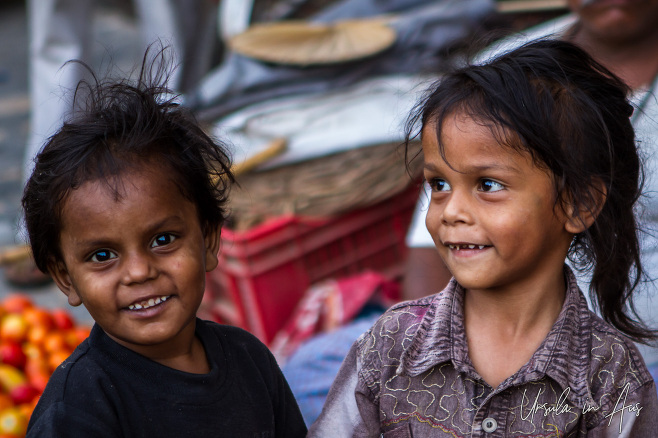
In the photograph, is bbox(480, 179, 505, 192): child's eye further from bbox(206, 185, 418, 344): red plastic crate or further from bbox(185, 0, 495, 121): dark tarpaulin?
bbox(185, 0, 495, 121): dark tarpaulin

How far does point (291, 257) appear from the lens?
2779 millimetres

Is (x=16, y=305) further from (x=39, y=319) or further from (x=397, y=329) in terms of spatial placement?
(x=397, y=329)

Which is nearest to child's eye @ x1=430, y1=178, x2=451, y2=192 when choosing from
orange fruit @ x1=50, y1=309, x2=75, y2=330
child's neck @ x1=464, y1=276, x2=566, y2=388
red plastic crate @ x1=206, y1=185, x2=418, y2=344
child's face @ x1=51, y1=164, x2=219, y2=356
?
child's neck @ x1=464, y1=276, x2=566, y2=388

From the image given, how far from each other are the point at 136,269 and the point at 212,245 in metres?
0.26

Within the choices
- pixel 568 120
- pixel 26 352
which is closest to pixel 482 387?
pixel 568 120

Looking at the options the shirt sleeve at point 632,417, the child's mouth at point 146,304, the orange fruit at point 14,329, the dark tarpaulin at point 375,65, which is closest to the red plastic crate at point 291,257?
the orange fruit at point 14,329

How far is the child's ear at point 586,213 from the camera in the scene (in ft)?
4.49

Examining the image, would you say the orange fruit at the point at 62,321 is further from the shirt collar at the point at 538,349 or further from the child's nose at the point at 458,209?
the child's nose at the point at 458,209

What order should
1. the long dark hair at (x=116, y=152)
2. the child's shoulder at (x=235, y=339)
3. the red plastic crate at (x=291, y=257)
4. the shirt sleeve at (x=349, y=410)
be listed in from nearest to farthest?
1. the long dark hair at (x=116, y=152)
2. the shirt sleeve at (x=349, y=410)
3. the child's shoulder at (x=235, y=339)
4. the red plastic crate at (x=291, y=257)

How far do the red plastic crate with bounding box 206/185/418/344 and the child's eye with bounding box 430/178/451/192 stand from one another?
1.25m

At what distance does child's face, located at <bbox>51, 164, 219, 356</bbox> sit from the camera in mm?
1306

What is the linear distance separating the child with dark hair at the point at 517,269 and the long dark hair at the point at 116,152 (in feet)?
1.53

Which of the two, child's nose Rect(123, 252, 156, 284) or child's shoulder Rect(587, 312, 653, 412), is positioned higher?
child's nose Rect(123, 252, 156, 284)

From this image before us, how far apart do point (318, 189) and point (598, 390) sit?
182 cm
